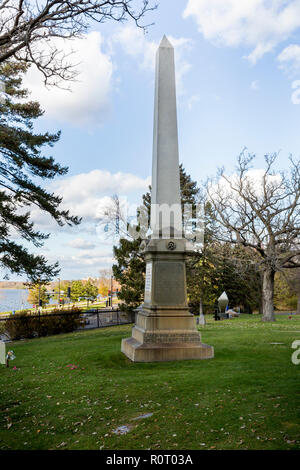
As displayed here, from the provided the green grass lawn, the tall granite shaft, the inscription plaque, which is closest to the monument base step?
the green grass lawn

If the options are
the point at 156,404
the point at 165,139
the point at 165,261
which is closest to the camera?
the point at 156,404

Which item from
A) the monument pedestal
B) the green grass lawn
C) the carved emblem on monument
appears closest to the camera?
the green grass lawn

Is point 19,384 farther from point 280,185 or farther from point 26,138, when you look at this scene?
point 280,185

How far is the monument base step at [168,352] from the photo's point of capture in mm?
8867

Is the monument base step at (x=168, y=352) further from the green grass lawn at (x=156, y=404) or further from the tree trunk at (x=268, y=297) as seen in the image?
the tree trunk at (x=268, y=297)

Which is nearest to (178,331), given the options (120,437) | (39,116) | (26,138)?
(120,437)

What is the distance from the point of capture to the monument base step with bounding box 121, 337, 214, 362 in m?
8.87

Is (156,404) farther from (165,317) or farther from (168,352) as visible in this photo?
(165,317)

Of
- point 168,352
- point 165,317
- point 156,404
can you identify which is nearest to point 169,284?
point 165,317

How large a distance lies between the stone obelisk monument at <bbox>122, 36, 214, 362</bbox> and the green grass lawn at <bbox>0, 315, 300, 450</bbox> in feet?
1.68

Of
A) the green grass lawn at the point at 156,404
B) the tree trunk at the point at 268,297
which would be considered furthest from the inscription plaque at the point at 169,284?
the tree trunk at the point at 268,297

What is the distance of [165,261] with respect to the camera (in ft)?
32.3

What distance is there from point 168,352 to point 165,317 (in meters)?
0.92

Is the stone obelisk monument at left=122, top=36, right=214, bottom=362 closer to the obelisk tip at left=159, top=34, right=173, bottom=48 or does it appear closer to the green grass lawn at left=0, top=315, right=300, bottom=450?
the obelisk tip at left=159, top=34, right=173, bottom=48
